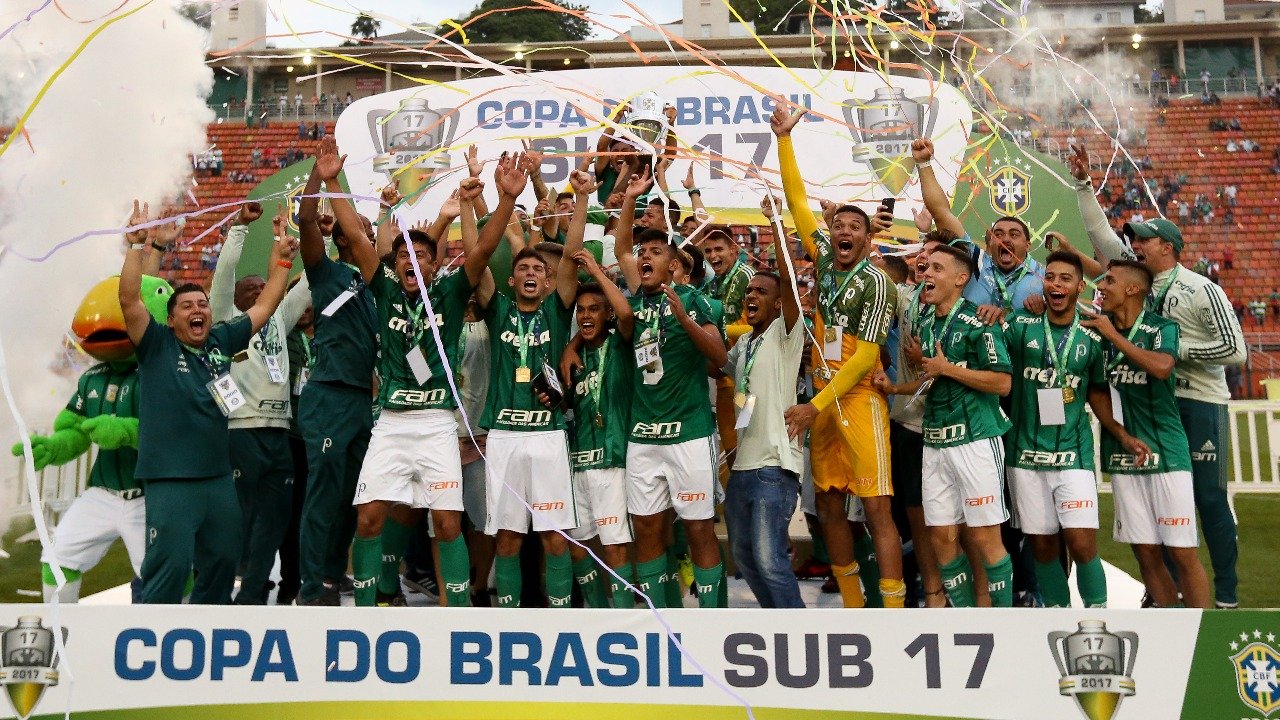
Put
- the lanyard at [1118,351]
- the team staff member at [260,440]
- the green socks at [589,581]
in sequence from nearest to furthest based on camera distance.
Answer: the lanyard at [1118,351]
the green socks at [589,581]
the team staff member at [260,440]

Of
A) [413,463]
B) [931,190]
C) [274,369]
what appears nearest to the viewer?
[413,463]

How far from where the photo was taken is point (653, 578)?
553 centimetres

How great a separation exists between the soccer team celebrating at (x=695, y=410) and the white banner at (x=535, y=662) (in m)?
0.63

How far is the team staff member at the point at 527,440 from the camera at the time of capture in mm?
5465

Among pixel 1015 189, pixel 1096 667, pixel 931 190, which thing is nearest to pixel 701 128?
pixel 1015 189

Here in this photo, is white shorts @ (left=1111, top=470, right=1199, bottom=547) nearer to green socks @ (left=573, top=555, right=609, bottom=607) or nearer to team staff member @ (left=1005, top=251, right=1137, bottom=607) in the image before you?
team staff member @ (left=1005, top=251, right=1137, bottom=607)

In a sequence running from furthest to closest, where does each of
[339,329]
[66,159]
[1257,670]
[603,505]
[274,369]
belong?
[66,159]
[274,369]
[339,329]
[603,505]
[1257,670]

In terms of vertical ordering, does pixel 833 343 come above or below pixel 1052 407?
above

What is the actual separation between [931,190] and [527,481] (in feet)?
8.62

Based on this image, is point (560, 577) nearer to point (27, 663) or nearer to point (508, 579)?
point (508, 579)

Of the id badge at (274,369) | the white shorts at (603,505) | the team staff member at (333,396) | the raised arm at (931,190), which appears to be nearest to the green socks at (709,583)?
the white shorts at (603,505)

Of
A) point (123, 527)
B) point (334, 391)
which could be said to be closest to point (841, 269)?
point (334, 391)

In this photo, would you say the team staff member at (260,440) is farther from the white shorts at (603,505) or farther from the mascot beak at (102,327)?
the white shorts at (603,505)

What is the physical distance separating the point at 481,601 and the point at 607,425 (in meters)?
1.51
